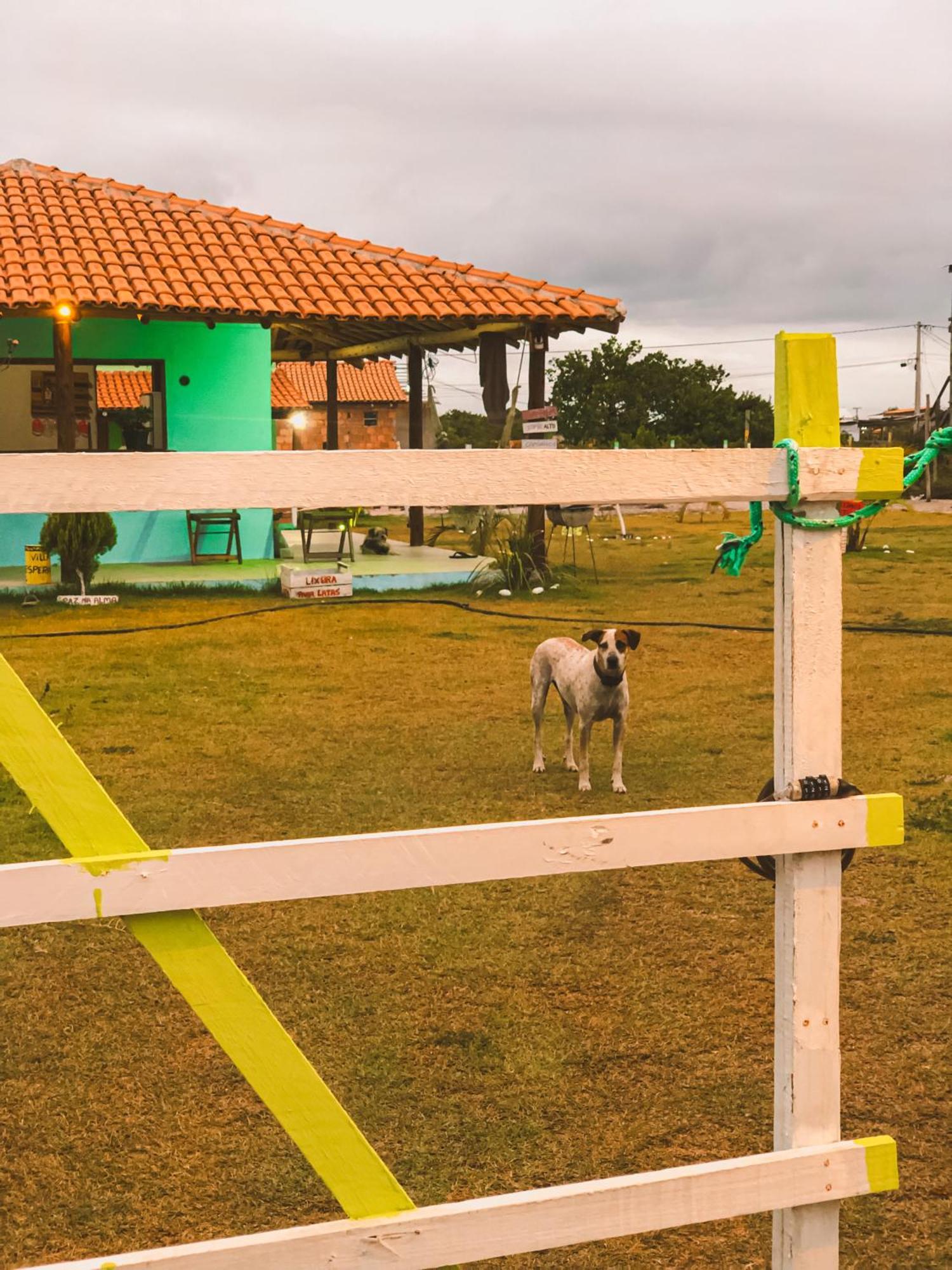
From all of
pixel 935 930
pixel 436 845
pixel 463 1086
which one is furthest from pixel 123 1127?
pixel 935 930

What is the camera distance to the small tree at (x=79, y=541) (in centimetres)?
1409

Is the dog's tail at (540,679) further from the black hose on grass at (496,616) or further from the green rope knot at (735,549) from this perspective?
the green rope knot at (735,549)

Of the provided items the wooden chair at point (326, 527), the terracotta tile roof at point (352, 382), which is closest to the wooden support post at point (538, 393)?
the wooden chair at point (326, 527)

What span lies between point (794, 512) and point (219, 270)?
14932 mm

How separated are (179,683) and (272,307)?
6.63 m

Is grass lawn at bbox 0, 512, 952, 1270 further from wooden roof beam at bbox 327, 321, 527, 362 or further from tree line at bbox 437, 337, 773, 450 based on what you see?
tree line at bbox 437, 337, 773, 450

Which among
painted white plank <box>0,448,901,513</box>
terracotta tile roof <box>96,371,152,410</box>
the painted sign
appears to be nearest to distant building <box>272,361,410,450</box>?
terracotta tile roof <box>96,371,152,410</box>

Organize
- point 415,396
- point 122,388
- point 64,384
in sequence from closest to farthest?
1. point 64,384
2. point 415,396
3. point 122,388

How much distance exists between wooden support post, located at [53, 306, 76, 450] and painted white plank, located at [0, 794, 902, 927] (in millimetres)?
13475

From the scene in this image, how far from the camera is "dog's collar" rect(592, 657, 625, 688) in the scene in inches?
254

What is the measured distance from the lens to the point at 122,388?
39.5 metres

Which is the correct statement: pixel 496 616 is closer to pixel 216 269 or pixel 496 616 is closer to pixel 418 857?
pixel 216 269

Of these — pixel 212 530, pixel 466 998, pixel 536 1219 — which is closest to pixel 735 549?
pixel 536 1219

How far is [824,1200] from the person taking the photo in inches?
79.0
